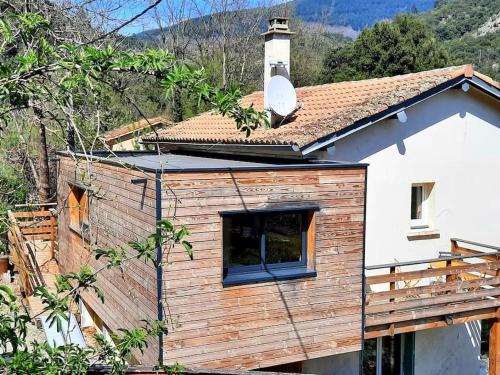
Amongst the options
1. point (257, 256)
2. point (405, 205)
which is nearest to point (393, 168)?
point (405, 205)

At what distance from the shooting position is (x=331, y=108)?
42.0ft

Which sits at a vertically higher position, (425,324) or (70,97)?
(70,97)

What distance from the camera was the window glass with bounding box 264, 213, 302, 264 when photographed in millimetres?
9461

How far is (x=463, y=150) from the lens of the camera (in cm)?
1351

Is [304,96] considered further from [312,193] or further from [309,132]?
[312,193]

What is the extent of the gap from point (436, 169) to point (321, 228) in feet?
15.5

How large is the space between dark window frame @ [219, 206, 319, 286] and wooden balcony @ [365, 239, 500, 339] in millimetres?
1522

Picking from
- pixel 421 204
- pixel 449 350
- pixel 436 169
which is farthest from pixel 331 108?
pixel 449 350

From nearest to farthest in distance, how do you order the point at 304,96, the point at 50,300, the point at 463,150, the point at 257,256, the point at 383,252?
the point at 50,300, the point at 257,256, the point at 383,252, the point at 463,150, the point at 304,96

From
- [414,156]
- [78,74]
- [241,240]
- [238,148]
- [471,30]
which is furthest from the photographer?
[471,30]

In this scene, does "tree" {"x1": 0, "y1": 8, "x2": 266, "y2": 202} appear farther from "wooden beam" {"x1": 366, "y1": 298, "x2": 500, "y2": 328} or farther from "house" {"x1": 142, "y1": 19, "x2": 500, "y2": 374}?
"wooden beam" {"x1": 366, "y1": 298, "x2": 500, "y2": 328}

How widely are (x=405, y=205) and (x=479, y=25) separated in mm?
63284

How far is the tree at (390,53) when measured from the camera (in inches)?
1435

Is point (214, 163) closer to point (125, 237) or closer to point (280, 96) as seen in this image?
point (280, 96)
